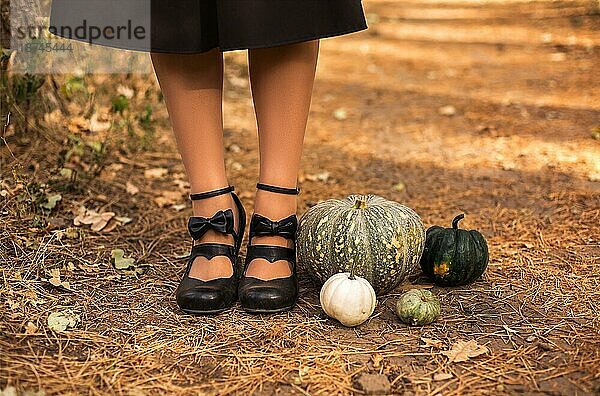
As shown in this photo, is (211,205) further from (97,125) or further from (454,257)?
(97,125)

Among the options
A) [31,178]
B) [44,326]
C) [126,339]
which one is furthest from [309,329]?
[31,178]

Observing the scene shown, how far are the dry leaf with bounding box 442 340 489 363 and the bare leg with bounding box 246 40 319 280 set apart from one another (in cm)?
51

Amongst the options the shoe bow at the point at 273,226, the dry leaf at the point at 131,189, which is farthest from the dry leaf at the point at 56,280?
the dry leaf at the point at 131,189

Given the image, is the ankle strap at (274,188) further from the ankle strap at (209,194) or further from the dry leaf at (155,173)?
the dry leaf at (155,173)

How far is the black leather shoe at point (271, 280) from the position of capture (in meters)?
2.01

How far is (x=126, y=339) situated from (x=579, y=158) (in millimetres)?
2375

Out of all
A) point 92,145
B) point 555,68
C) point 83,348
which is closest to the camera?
point 83,348

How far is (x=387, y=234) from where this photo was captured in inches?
81.8

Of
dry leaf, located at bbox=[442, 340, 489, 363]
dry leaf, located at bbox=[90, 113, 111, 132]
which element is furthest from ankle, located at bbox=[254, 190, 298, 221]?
dry leaf, located at bbox=[90, 113, 111, 132]

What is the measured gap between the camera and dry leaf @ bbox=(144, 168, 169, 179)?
10.6ft

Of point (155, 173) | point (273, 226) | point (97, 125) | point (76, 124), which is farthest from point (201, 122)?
point (97, 125)

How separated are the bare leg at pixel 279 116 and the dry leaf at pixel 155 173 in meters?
1.25

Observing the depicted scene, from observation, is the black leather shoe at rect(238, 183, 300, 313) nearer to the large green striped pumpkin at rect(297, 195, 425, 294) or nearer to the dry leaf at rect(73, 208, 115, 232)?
the large green striped pumpkin at rect(297, 195, 425, 294)

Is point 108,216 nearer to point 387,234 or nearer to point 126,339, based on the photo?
point 126,339
